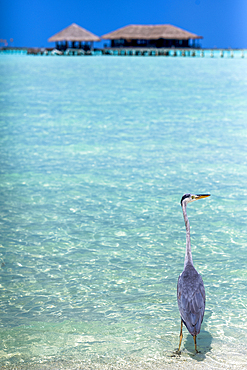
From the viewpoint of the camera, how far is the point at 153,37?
347 ft

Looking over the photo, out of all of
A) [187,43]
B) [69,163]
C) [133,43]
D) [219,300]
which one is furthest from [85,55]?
[219,300]

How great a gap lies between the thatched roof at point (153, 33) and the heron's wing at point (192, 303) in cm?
10481

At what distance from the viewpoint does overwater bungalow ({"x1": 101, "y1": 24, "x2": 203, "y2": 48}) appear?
106562mm

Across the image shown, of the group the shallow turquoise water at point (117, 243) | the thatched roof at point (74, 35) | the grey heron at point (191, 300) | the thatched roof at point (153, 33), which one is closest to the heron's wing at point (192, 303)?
the grey heron at point (191, 300)

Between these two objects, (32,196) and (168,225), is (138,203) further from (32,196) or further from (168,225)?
(32,196)

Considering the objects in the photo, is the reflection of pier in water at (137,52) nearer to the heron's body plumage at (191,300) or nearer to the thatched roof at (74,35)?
the thatched roof at (74,35)

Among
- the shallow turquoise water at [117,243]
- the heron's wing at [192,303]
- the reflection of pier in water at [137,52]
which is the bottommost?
the shallow turquoise water at [117,243]

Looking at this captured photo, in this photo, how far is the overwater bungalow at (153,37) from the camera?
350 feet

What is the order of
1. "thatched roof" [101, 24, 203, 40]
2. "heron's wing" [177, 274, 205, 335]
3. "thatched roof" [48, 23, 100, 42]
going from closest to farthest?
1. "heron's wing" [177, 274, 205, 335]
2. "thatched roof" [101, 24, 203, 40]
3. "thatched roof" [48, 23, 100, 42]

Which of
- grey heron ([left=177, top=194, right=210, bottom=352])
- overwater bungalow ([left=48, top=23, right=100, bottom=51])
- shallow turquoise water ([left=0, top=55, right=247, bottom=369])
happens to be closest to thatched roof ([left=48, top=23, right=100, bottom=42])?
overwater bungalow ([left=48, top=23, right=100, bottom=51])

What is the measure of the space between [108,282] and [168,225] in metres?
2.62

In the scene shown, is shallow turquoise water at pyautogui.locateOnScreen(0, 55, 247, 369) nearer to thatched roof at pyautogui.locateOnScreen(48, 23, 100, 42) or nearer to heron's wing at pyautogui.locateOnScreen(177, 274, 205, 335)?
heron's wing at pyautogui.locateOnScreen(177, 274, 205, 335)

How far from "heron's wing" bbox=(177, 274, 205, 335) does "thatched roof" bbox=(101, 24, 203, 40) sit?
10481 centimetres

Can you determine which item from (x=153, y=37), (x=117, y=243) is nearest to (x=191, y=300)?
(x=117, y=243)
